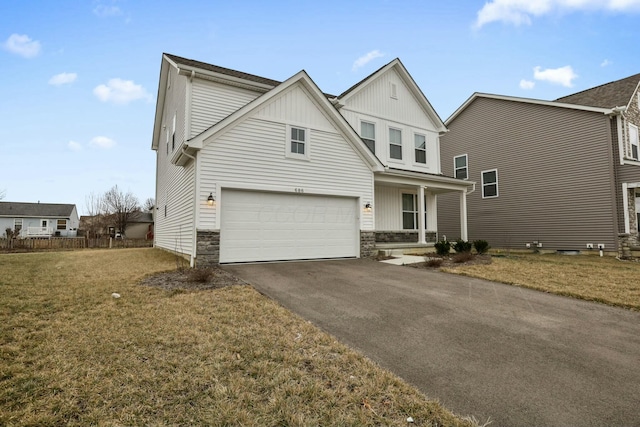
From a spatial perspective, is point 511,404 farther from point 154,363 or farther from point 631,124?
point 631,124

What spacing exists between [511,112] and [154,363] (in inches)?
767

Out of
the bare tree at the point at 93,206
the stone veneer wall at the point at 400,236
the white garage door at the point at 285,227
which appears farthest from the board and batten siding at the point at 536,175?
the bare tree at the point at 93,206

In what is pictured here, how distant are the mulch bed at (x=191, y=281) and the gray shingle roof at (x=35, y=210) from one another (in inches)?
1778

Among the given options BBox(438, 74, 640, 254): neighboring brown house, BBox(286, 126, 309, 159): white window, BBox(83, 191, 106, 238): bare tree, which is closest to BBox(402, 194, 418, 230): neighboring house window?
BBox(438, 74, 640, 254): neighboring brown house

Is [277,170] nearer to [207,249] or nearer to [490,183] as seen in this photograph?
[207,249]

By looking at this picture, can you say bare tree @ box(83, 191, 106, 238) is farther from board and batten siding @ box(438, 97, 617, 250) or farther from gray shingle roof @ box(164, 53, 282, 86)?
board and batten siding @ box(438, 97, 617, 250)

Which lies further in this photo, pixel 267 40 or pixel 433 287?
pixel 267 40

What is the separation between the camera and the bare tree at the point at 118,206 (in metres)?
34.2

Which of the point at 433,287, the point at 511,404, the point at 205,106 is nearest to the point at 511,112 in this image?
the point at 433,287

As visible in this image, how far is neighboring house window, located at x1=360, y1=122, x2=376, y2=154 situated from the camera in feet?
45.6

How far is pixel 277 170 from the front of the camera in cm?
991

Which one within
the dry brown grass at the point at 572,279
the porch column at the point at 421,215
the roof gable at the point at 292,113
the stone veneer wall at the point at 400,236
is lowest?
the dry brown grass at the point at 572,279

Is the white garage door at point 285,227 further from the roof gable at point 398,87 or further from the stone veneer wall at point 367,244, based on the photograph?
the roof gable at point 398,87

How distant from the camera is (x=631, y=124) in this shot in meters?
14.3
